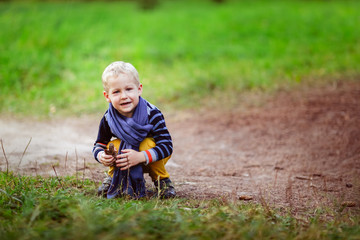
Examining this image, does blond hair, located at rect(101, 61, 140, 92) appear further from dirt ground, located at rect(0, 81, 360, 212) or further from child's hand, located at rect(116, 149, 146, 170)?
dirt ground, located at rect(0, 81, 360, 212)

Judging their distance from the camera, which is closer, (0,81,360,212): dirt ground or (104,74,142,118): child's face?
(104,74,142,118): child's face

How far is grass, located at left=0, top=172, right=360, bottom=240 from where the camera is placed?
1941 millimetres

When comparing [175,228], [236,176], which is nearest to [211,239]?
[175,228]

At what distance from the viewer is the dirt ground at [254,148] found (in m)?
3.54

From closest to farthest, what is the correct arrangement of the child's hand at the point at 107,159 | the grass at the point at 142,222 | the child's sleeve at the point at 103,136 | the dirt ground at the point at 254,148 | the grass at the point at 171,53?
the grass at the point at 142,222 < the child's hand at the point at 107,159 < the child's sleeve at the point at 103,136 < the dirt ground at the point at 254,148 < the grass at the point at 171,53

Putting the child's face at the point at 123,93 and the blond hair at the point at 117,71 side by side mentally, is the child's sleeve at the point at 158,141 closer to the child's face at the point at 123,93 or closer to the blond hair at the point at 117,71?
the child's face at the point at 123,93

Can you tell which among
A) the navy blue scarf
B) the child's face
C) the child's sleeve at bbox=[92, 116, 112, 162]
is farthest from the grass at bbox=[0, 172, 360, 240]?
the child's face

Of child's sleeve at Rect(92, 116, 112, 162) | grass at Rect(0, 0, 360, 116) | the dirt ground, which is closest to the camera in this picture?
child's sleeve at Rect(92, 116, 112, 162)

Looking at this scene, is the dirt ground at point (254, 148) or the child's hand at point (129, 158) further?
the dirt ground at point (254, 148)

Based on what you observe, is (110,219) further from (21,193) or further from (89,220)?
(21,193)

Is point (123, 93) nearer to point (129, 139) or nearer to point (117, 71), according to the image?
point (117, 71)

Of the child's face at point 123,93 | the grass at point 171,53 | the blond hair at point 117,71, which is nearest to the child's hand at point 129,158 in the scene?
the child's face at point 123,93

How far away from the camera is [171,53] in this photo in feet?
32.2

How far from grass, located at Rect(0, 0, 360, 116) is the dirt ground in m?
0.85
